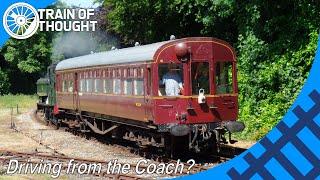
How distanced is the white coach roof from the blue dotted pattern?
457 cm

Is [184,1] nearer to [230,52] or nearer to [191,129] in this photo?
[230,52]

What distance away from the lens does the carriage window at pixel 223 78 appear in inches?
504

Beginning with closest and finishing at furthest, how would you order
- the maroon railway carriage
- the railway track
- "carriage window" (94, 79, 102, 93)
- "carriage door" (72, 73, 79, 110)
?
the railway track → the maroon railway carriage → "carriage window" (94, 79, 102, 93) → "carriage door" (72, 73, 79, 110)

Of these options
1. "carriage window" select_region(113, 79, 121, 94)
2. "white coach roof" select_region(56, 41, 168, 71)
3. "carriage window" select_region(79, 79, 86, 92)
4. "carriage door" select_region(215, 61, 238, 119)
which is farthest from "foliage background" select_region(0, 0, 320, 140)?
"carriage window" select_region(113, 79, 121, 94)

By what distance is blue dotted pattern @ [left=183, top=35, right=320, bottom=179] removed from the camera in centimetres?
816

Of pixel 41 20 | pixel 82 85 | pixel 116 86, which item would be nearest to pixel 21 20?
pixel 41 20

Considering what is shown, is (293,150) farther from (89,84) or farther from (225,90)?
(89,84)

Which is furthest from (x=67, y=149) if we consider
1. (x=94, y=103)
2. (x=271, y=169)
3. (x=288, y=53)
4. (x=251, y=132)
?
(x=271, y=169)

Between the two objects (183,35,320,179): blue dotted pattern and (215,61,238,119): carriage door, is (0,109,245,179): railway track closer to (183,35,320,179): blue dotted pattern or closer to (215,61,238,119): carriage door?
(215,61,238,119): carriage door

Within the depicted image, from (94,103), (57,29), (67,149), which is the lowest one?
(67,149)

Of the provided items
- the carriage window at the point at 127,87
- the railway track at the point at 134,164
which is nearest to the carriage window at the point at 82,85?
the railway track at the point at 134,164

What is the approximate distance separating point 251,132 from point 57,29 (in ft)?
18.3

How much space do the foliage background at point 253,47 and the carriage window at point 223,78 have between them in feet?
2.96

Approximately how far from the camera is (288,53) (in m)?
13.2
